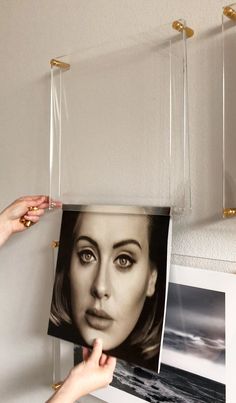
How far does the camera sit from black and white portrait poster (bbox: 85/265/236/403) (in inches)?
28.5

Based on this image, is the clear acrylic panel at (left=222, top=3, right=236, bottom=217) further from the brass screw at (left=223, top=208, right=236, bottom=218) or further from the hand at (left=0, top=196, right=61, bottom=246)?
the hand at (left=0, top=196, right=61, bottom=246)

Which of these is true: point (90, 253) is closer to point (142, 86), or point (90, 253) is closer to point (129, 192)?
point (129, 192)

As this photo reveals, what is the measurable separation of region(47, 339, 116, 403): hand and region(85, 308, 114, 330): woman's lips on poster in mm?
30

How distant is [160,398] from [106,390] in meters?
0.15

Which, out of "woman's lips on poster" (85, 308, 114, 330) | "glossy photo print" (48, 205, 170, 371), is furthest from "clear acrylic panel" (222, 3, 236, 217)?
"woman's lips on poster" (85, 308, 114, 330)

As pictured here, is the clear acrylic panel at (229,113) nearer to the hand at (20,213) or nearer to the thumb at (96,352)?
the thumb at (96,352)

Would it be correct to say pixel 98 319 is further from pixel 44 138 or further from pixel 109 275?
pixel 44 138

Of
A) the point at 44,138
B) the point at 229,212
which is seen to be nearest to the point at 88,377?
the point at 229,212

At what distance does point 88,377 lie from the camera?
2.59ft

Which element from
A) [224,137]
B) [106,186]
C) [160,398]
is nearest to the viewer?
[224,137]

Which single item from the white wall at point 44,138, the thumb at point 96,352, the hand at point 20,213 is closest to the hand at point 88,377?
the thumb at point 96,352

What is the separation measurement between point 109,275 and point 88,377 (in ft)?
0.64

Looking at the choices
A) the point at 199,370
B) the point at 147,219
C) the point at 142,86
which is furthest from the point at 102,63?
the point at 199,370

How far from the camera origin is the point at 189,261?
2.62ft
